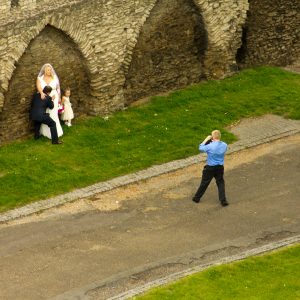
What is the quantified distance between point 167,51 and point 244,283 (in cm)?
1120

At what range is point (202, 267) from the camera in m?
21.2

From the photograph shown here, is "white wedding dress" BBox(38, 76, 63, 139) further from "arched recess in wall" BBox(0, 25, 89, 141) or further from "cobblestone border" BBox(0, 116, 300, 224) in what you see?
"cobblestone border" BBox(0, 116, 300, 224)

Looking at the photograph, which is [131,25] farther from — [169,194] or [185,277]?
[185,277]

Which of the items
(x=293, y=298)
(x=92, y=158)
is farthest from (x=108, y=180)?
(x=293, y=298)

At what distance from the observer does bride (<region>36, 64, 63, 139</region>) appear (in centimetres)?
2712

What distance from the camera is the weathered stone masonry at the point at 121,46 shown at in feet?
87.5

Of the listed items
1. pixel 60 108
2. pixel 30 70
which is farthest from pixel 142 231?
pixel 30 70

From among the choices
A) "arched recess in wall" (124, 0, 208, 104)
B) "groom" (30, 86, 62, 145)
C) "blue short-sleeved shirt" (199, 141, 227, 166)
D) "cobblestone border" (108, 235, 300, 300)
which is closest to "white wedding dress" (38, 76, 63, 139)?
"groom" (30, 86, 62, 145)

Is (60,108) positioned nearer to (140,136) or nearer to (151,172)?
(140,136)

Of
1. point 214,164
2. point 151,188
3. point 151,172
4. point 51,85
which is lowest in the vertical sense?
point 151,188

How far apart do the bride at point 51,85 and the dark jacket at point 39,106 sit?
123 millimetres

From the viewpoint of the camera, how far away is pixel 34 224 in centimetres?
2327

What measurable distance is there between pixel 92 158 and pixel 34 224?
136 inches

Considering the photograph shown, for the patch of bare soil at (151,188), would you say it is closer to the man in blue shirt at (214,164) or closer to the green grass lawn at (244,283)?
the man in blue shirt at (214,164)
